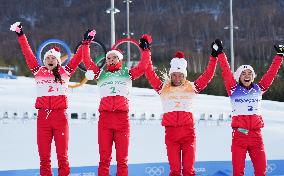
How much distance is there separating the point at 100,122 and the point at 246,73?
171 cm

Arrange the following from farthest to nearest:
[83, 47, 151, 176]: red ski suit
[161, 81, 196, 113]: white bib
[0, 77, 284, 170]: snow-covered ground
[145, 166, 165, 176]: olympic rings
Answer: [0, 77, 284, 170]: snow-covered ground, [145, 166, 165, 176]: olympic rings, [161, 81, 196, 113]: white bib, [83, 47, 151, 176]: red ski suit

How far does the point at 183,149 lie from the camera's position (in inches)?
231

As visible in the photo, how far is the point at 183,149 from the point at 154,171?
153 centimetres

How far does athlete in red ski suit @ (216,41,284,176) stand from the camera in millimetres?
5910

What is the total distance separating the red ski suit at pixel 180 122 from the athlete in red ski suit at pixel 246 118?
34 cm

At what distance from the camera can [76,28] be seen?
159 ft

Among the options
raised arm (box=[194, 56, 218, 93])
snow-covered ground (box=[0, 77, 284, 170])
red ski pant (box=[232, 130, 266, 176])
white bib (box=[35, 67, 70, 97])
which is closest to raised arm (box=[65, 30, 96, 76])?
white bib (box=[35, 67, 70, 97])

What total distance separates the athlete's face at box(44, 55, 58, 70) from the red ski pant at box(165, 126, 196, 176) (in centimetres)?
148

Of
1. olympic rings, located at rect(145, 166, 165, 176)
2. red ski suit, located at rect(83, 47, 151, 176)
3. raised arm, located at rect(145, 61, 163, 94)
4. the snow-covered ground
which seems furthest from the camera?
the snow-covered ground

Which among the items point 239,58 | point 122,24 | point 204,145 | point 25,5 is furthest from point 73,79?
point 25,5

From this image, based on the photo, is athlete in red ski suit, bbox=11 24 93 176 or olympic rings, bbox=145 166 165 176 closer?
athlete in red ski suit, bbox=11 24 93 176

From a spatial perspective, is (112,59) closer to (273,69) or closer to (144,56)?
(144,56)

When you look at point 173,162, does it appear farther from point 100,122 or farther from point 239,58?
point 239,58

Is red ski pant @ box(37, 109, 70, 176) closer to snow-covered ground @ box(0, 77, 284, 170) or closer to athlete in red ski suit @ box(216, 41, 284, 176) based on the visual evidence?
snow-covered ground @ box(0, 77, 284, 170)
